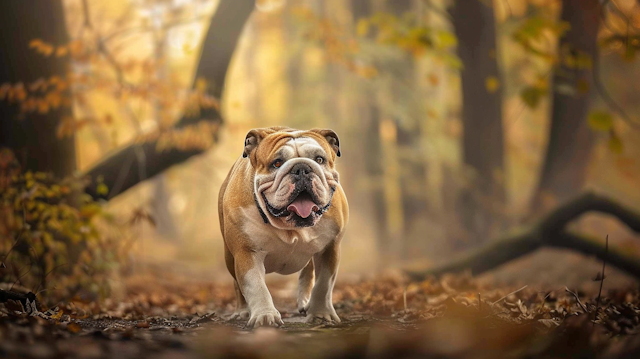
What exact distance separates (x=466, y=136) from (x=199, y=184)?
14.0 meters

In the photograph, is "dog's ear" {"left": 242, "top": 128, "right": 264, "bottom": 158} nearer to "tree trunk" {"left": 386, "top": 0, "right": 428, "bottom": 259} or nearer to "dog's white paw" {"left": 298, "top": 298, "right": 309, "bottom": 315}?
"dog's white paw" {"left": 298, "top": 298, "right": 309, "bottom": 315}

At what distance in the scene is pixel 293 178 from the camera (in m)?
3.64

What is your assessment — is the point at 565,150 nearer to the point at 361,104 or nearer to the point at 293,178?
the point at 361,104

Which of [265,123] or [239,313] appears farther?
[265,123]

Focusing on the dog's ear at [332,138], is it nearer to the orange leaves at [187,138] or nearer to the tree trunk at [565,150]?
the orange leaves at [187,138]

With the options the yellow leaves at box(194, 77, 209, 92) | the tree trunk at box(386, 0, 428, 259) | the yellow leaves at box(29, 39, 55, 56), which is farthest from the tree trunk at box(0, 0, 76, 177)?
the tree trunk at box(386, 0, 428, 259)

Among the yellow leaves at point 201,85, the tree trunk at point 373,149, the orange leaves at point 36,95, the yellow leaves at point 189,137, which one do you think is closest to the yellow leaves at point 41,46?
the orange leaves at point 36,95

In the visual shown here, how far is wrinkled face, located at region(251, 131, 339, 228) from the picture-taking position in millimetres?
3662

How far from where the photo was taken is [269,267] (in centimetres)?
437

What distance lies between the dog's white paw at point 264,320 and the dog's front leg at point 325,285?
1.48ft

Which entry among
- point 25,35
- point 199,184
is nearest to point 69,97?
point 25,35

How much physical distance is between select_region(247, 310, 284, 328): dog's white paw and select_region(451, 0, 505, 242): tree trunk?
9.54 metres

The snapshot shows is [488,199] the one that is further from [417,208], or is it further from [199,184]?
[199,184]

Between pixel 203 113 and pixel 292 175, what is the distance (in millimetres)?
5024
